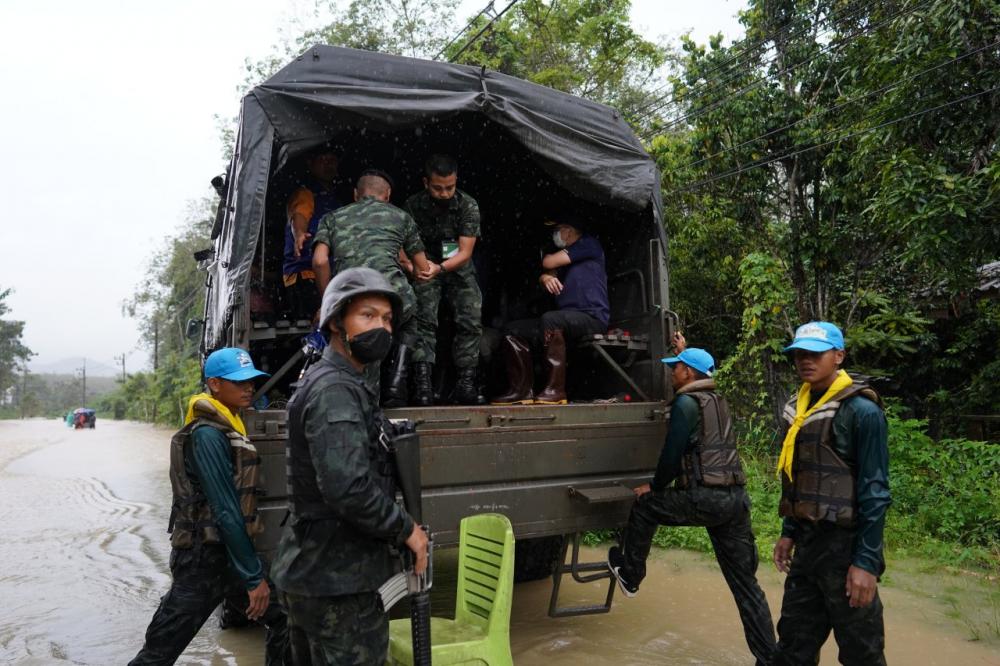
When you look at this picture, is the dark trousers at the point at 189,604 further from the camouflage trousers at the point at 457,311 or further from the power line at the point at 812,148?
the power line at the point at 812,148

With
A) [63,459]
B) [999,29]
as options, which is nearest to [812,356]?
[999,29]

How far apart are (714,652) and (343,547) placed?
2.64m

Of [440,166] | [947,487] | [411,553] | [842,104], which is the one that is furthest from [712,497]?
[842,104]

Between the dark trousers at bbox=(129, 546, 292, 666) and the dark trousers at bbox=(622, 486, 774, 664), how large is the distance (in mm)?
1802

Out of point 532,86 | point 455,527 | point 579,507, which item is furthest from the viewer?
point 532,86

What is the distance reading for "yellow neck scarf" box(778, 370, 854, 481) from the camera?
108 inches

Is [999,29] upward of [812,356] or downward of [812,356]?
upward

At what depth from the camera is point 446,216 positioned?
4473 millimetres

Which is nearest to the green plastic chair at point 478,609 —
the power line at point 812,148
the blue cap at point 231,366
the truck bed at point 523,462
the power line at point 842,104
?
the truck bed at point 523,462

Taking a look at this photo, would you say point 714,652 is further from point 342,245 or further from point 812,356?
point 342,245

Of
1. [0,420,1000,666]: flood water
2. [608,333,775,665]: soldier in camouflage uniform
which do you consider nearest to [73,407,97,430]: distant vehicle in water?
[0,420,1000,666]: flood water

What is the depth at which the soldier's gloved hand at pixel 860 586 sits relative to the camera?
252 centimetres

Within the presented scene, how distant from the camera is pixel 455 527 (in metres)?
3.28

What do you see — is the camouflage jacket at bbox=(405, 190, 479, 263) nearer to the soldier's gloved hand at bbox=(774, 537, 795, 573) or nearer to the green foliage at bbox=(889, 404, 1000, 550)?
the soldier's gloved hand at bbox=(774, 537, 795, 573)
